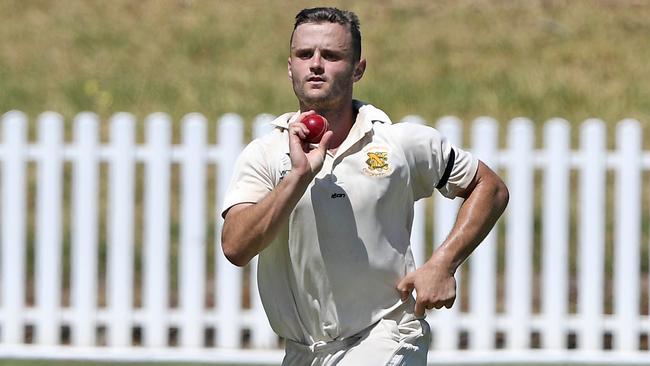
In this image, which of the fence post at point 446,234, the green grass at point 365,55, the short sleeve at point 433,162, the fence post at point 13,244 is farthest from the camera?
the green grass at point 365,55

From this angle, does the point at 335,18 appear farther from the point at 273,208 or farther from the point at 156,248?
the point at 156,248

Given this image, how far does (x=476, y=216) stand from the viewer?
12.7 feet

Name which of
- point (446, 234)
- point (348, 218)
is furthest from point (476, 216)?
point (446, 234)

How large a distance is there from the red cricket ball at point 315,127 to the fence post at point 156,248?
15.3 feet

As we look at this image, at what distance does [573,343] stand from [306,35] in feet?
17.2

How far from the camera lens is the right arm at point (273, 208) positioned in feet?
11.3

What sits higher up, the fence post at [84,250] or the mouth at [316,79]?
the mouth at [316,79]

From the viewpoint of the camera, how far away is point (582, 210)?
821 centimetres

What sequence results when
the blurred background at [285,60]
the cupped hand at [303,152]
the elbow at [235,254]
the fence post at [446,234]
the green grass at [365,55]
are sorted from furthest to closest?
the green grass at [365,55] < the blurred background at [285,60] < the fence post at [446,234] < the elbow at [235,254] < the cupped hand at [303,152]

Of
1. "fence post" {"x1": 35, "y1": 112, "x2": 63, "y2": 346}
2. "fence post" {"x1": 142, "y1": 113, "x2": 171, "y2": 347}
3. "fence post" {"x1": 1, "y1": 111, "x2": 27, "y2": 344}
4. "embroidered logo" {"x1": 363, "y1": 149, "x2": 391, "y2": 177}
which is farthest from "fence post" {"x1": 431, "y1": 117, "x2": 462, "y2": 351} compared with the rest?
"embroidered logo" {"x1": 363, "y1": 149, "x2": 391, "y2": 177}

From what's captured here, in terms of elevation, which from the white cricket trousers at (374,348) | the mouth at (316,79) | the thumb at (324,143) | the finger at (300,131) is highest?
the mouth at (316,79)

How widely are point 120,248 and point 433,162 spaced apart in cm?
468

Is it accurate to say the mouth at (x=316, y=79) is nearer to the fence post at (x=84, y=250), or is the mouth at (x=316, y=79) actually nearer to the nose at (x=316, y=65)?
the nose at (x=316, y=65)

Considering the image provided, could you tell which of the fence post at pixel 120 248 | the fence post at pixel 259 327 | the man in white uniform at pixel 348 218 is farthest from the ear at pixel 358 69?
the fence post at pixel 120 248
